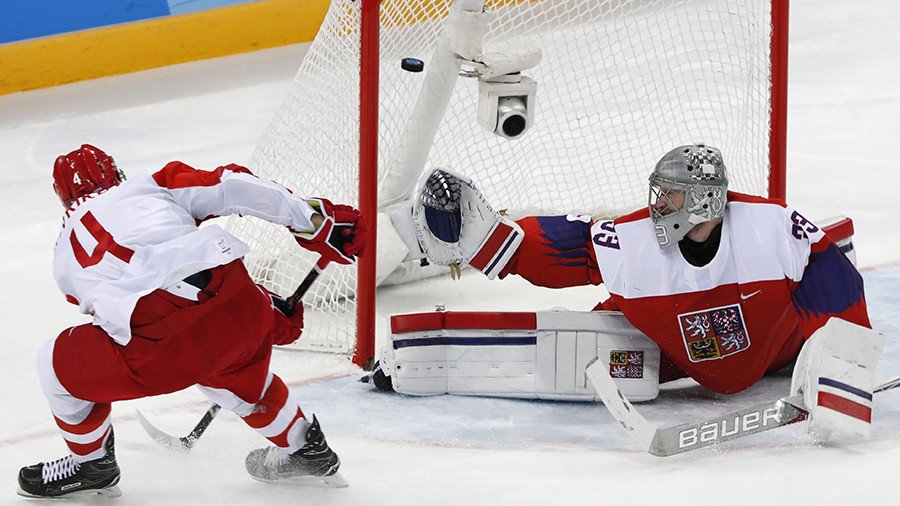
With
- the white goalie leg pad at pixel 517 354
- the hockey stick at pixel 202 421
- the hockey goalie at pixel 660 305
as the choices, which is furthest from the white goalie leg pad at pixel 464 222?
the hockey stick at pixel 202 421

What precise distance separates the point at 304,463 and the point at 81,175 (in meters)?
0.69

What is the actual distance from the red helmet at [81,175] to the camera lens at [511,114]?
117 cm

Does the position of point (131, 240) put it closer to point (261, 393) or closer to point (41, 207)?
point (261, 393)

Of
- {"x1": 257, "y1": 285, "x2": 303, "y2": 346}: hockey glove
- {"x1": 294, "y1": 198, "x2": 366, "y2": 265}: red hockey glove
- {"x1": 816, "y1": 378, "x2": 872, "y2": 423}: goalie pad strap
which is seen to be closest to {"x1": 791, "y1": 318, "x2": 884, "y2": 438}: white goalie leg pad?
{"x1": 816, "y1": 378, "x2": 872, "y2": 423}: goalie pad strap

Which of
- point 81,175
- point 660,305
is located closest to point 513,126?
point 660,305

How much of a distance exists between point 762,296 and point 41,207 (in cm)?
277

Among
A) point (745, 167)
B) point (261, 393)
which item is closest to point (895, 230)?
point (745, 167)

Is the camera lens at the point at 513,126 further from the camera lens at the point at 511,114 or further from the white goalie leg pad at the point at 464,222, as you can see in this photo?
the white goalie leg pad at the point at 464,222

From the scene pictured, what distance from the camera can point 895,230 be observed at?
4.73 m

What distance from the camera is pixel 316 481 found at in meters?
3.01

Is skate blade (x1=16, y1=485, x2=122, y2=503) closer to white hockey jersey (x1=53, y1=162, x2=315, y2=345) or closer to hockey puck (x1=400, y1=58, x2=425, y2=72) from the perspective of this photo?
white hockey jersey (x1=53, y1=162, x2=315, y2=345)

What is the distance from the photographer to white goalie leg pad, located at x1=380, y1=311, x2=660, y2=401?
338 cm

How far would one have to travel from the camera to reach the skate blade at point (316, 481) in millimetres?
2969

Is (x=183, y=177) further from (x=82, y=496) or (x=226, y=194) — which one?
(x=82, y=496)
